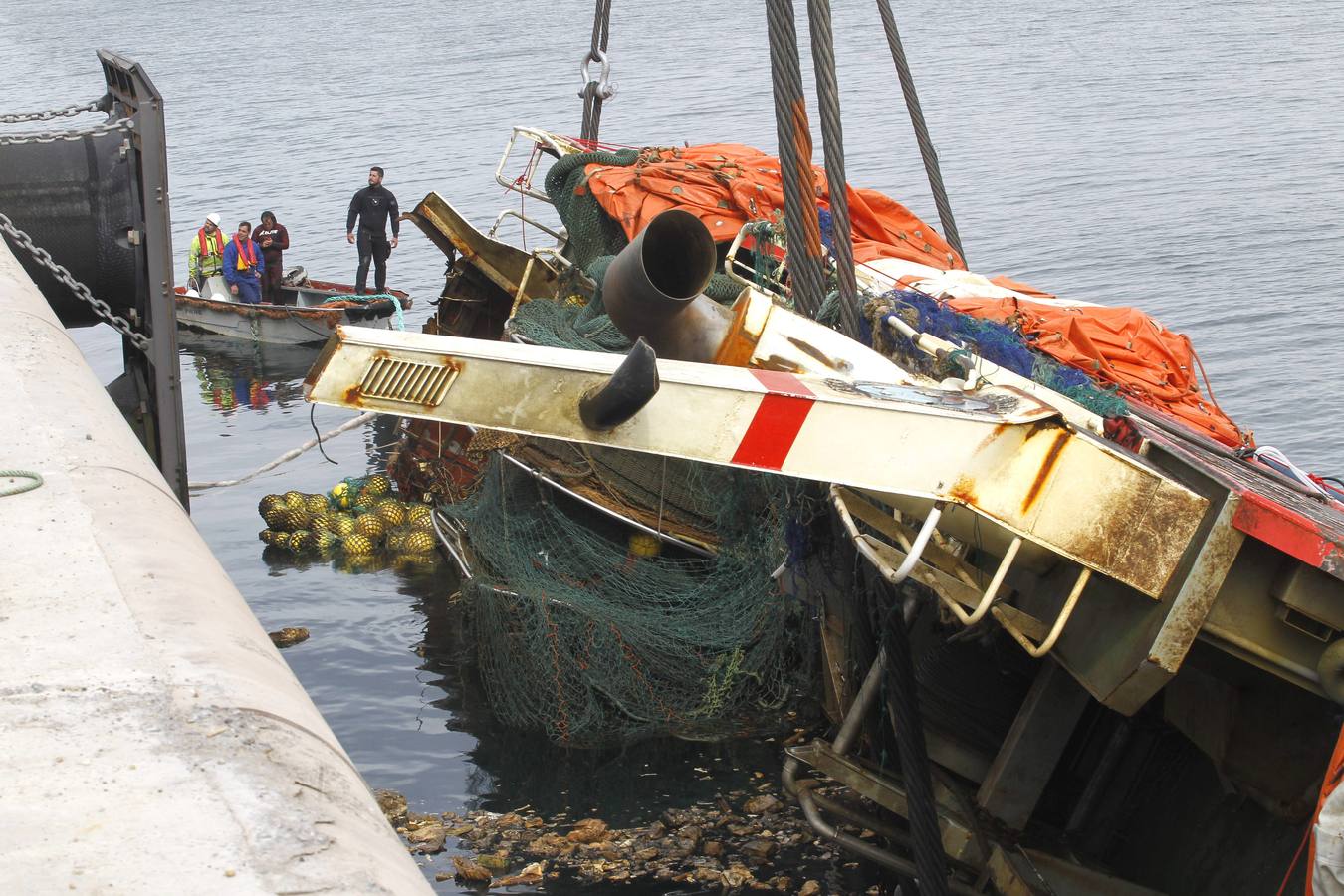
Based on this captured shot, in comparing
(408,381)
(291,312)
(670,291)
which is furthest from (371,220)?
(408,381)

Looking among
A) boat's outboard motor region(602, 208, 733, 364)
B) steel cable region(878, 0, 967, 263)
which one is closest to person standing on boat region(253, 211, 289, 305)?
steel cable region(878, 0, 967, 263)

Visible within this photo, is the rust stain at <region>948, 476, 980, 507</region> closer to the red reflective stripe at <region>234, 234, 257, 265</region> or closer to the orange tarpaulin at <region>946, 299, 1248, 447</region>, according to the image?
the orange tarpaulin at <region>946, 299, 1248, 447</region>

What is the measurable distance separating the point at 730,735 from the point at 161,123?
4975 millimetres

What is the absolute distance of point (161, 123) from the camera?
25.9 ft

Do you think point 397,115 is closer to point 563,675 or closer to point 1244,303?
point 1244,303

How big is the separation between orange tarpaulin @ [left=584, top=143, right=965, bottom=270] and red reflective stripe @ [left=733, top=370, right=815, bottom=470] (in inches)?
215

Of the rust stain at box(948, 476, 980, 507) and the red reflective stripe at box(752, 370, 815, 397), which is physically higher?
the red reflective stripe at box(752, 370, 815, 397)

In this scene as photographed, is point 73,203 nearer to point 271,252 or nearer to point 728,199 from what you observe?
point 728,199

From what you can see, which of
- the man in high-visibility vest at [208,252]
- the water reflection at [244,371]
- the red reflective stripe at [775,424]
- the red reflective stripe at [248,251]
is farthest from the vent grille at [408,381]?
the man in high-visibility vest at [208,252]

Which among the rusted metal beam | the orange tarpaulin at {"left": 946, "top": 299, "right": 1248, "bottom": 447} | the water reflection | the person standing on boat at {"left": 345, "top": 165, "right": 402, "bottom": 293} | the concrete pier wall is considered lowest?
the water reflection

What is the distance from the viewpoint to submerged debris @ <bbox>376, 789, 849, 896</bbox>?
7086 millimetres

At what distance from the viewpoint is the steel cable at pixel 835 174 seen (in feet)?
19.4

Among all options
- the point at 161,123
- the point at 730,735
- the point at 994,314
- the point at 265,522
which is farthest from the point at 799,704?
the point at 265,522

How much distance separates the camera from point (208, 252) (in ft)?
67.8
